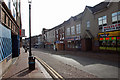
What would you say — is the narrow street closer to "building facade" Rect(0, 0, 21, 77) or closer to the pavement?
the pavement

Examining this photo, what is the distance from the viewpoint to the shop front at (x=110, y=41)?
16141mm

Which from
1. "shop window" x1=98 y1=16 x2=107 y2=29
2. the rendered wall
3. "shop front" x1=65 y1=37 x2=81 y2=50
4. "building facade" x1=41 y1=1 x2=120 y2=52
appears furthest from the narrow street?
"shop front" x1=65 y1=37 x2=81 y2=50

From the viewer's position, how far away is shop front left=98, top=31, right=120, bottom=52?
1614 cm

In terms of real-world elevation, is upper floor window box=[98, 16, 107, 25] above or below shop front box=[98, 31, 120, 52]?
above

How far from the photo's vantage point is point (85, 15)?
2366cm

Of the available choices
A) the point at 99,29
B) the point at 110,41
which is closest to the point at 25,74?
the point at 110,41

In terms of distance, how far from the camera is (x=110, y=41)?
17.5m

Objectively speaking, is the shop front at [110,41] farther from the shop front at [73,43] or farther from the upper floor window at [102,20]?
the shop front at [73,43]

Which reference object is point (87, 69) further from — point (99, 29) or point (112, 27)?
point (99, 29)

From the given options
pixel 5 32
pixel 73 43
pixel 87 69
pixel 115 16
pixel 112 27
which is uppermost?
pixel 115 16

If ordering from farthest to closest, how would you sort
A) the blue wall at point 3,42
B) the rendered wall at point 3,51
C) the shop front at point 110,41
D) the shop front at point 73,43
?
1. the shop front at point 73,43
2. the shop front at point 110,41
3. the blue wall at point 3,42
4. the rendered wall at point 3,51

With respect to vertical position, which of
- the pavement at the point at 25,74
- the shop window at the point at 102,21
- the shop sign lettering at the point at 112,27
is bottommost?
the pavement at the point at 25,74

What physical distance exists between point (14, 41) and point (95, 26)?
16519 millimetres

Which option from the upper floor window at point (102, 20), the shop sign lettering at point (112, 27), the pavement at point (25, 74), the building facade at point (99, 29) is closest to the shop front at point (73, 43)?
the building facade at point (99, 29)
